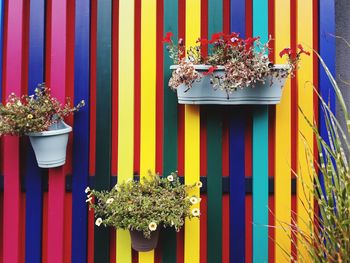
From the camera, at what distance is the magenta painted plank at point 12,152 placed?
2119 millimetres

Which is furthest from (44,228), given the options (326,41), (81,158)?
(326,41)

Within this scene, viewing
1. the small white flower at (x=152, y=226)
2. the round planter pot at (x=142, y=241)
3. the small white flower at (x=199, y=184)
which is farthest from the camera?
the small white flower at (x=199, y=184)

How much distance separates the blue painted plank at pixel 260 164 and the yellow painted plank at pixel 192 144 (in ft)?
1.12

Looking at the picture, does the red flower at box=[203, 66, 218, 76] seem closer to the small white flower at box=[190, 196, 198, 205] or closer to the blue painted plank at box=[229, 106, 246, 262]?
the blue painted plank at box=[229, 106, 246, 262]

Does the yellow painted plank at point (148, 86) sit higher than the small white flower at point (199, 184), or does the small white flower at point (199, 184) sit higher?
the yellow painted plank at point (148, 86)

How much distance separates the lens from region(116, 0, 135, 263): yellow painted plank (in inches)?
83.8

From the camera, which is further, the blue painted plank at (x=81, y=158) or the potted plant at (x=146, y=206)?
the blue painted plank at (x=81, y=158)

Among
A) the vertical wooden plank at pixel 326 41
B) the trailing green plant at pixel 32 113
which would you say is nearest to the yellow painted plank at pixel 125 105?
the trailing green plant at pixel 32 113

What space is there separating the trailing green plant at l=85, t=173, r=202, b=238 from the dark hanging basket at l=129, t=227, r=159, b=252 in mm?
54

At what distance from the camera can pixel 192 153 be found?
2131 millimetres

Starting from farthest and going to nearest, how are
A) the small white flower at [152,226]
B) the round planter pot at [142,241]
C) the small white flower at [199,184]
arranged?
the small white flower at [199,184], the round planter pot at [142,241], the small white flower at [152,226]

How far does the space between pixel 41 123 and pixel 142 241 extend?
0.84 m

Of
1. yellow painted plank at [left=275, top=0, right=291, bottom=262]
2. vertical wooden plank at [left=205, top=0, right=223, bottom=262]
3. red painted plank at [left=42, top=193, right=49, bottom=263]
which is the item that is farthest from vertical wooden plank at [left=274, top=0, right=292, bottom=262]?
red painted plank at [left=42, top=193, right=49, bottom=263]

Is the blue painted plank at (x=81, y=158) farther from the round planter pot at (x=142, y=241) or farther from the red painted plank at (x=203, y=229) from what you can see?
the red painted plank at (x=203, y=229)
